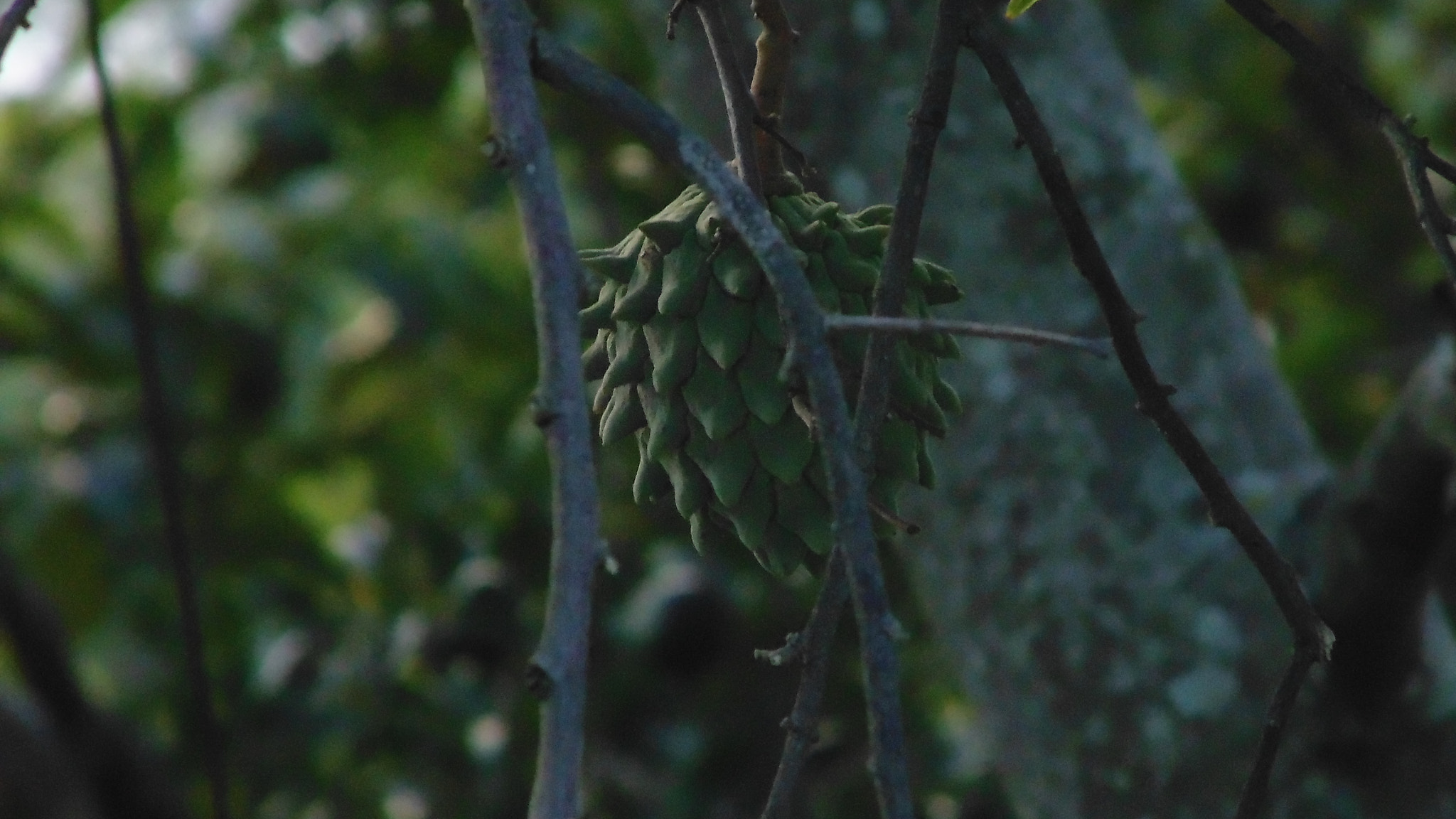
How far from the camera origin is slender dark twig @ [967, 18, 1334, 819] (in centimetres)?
83

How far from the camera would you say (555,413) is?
576 millimetres

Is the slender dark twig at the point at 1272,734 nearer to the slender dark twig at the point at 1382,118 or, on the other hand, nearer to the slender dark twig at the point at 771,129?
the slender dark twig at the point at 1382,118

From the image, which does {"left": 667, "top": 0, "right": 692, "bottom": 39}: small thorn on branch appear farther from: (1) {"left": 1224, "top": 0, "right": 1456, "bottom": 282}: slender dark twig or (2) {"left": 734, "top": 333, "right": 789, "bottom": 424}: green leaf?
(1) {"left": 1224, "top": 0, "right": 1456, "bottom": 282}: slender dark twig

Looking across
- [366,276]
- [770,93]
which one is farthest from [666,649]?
[770,93]

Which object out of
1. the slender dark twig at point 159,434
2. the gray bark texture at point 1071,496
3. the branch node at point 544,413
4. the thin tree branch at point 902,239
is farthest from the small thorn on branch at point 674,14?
the gray bark texture at point 1071,496

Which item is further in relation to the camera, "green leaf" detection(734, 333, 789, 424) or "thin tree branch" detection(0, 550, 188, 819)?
"thin tree branch" detection(0, 550, 188, 819)

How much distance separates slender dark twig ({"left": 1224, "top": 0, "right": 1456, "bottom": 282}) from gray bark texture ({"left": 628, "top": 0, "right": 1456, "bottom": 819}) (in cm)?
75

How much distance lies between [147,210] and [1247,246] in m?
2.66

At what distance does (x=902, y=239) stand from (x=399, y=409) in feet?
8.82

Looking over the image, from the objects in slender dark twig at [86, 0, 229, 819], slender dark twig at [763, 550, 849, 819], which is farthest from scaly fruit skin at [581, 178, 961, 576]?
slender dark twig at [86, 0, 229, 819]

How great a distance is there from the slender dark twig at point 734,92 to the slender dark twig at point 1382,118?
0.86 ft

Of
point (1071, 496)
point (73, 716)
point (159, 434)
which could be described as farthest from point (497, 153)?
point (73, 716)

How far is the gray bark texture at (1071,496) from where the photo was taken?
159 cm

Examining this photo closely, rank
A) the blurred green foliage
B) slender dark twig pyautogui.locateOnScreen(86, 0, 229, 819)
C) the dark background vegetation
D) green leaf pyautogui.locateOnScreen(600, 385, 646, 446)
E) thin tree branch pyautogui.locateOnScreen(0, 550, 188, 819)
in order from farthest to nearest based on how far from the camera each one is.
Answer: the blurred green foliage
the dark background vegetation
thin tree branch pyautogui.locateOnScreen(0, 550, 188, 819)
slender dark twig pyautogui.locateOnScreen(86, 0, 229, 819)
green leaf pyautogui.locateOnScreen(600, 385, 646, 446)
